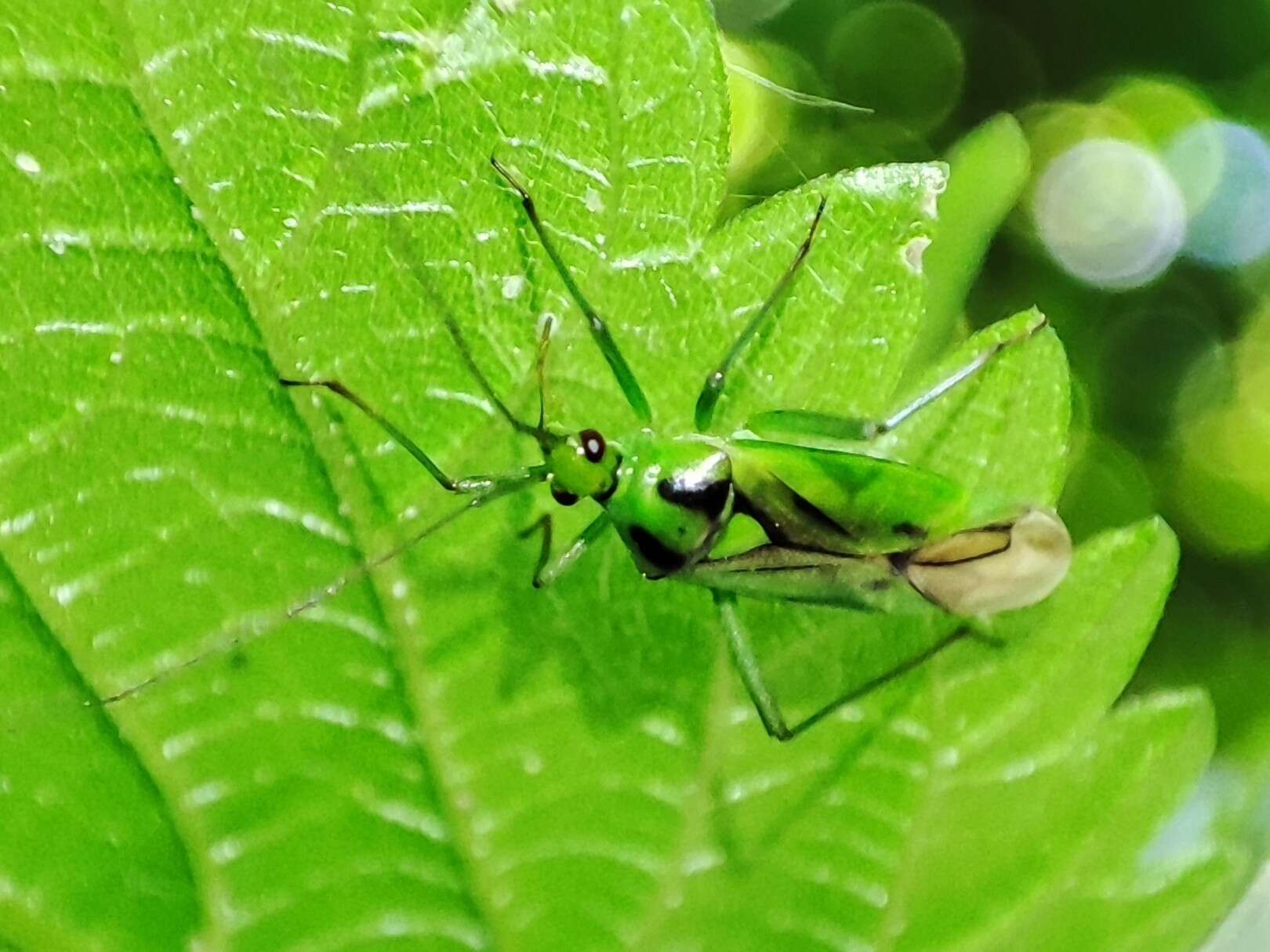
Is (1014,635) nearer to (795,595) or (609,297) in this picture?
(795,595)

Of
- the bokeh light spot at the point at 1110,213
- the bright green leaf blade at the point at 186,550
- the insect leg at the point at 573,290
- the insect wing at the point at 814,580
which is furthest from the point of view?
the bokeh light spot at the point at 1110,213

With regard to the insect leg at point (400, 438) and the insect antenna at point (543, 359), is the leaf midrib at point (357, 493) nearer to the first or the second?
the insect leg at point (400, 438)

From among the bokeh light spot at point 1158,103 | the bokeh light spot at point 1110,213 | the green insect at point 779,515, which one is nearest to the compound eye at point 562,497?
the green insect at point 779,515

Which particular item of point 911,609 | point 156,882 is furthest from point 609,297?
point 156,882

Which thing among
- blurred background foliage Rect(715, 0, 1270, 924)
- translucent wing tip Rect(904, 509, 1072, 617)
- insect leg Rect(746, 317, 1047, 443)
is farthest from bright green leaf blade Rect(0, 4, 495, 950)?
blurred background foliage Rect(715, 0, 1270, 924)

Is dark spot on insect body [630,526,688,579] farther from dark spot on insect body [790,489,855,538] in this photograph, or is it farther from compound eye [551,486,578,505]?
dark spot on insect body [790,489,855,538]

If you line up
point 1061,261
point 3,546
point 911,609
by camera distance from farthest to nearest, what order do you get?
point 1061,261 → point 911,609 → point 3,546
